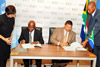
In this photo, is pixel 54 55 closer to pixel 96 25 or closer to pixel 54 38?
pixel 54 38

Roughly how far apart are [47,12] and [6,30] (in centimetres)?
206

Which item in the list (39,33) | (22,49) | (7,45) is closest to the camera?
(22,49)

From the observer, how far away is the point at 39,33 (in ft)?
12.8

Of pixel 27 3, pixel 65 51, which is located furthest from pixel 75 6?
pixel 65 51

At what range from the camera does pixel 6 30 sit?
3.18 m

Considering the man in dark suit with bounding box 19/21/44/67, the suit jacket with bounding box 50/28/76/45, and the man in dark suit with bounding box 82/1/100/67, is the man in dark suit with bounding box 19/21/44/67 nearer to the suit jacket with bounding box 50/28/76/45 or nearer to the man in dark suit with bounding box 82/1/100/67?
the suit jacket with bounding box 50/28/76/45

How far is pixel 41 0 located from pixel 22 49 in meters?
2.39

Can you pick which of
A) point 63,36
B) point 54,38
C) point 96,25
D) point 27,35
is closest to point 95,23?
point 96,25

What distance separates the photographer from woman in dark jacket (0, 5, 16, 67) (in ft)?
10.2

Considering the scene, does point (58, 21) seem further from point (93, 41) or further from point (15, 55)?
point (15, 55)

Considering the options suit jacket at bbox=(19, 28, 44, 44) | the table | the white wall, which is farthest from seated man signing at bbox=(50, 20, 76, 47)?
the white wall

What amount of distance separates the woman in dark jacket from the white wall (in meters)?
1.67

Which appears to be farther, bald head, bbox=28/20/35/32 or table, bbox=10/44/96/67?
bald head, bbox=28/20/35/32

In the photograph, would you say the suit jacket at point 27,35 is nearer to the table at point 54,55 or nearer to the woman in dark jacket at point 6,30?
the woman in dark jacket at point 6,30
